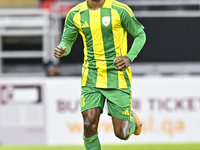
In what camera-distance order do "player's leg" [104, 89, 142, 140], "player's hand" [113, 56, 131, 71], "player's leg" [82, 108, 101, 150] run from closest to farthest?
"player's hand" [113, 56, 131, 71] < "player's leg" [82, 108, 101, 150] < "player's leg" [104, 89, 142, 140]

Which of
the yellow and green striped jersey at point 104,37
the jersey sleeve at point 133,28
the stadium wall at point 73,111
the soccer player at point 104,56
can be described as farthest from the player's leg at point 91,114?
the stadium wall at point 73,111

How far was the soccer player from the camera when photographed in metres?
4.65

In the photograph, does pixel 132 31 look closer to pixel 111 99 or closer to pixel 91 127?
pixel 111 99

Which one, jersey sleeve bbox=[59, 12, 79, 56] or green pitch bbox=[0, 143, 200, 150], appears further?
green pitch bbox=[0, 143, 200, 150]

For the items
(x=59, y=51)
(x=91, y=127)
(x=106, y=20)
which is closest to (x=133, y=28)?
(x=106, y=20)

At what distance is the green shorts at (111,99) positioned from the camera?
15.4 ft

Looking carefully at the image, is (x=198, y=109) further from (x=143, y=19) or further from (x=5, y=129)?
(x=5, y=129)

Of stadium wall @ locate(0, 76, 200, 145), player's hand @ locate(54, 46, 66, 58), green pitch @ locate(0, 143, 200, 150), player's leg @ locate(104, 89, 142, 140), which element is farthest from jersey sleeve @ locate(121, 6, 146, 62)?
stadium wall @ locate(0, 76, 200, 145)

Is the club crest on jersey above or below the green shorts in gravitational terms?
above

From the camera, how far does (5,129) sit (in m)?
8.05

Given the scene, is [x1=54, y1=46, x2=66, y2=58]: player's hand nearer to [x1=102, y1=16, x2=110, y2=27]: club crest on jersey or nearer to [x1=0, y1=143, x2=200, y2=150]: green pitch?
[x1=102, y1=16, x2=110, y2=27]: club crest on jersey

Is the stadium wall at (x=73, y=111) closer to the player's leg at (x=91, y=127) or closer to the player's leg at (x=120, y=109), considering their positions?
the player's leg at (x=120, y=109)

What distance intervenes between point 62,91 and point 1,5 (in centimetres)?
367

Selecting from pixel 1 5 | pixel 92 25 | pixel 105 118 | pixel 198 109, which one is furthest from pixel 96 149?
pixel 1 5
